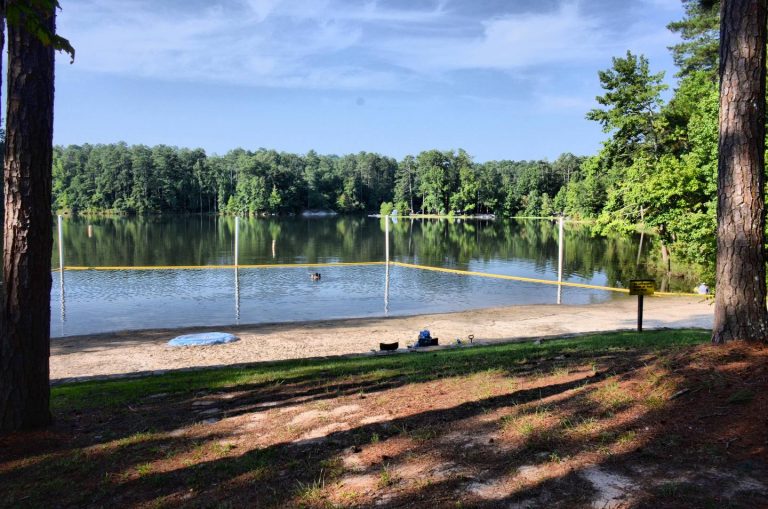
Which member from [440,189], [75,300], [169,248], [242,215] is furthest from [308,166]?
[75,300]

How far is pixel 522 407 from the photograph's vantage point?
4867 mm

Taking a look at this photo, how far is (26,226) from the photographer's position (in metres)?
5.22

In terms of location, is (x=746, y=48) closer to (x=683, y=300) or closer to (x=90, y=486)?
(x=90, y=486)

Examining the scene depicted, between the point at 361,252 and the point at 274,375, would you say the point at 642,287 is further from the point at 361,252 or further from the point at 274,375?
the point at 361,252

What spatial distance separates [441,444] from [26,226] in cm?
421

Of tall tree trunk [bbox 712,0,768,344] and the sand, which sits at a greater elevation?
tall tree trunk [bbox 712,0,768,344]

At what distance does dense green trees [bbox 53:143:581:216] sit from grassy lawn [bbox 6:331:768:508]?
121 m

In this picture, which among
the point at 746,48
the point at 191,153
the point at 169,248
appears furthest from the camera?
the point at 191,153

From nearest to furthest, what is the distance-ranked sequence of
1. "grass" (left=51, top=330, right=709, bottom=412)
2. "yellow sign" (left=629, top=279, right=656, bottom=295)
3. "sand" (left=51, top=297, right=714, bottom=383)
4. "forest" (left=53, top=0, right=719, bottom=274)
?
"grass" (left=51, top=330, right=709, bottom=412)
"sand" (left=51, top=297, right=714, bottom=383)
"yellow sign" (left=629, top=279, right=656, bottom=295)
"forest" (left=53, top=0, right=719, bottom=274)

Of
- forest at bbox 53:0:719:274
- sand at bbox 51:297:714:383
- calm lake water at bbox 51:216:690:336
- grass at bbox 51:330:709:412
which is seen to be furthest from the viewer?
forest at bbox 53:0:719:274

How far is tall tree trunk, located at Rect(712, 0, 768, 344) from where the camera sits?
5.47 meters

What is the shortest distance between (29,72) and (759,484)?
21.1 feet

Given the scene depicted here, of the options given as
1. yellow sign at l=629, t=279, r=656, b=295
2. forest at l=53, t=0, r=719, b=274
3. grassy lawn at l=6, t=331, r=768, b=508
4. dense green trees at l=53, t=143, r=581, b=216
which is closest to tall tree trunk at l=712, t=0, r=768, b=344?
grassy lawn at l=6, t=331, r=768, b=508

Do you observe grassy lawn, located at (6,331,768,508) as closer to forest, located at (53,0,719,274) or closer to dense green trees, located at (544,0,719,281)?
dense green trees, located at (544,0,719,281)
